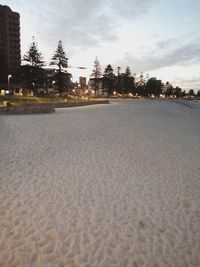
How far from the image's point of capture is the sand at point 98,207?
13.9 feet

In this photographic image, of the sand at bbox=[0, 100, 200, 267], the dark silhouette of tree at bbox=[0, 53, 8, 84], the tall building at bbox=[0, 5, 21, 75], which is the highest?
the tall building at bbox=[0, 5, 21, 75]

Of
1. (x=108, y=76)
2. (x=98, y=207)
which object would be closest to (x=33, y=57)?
(x=108, y=76)

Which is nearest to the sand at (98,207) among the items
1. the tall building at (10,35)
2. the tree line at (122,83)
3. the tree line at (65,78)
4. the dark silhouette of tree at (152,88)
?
the tree line at (65,78)

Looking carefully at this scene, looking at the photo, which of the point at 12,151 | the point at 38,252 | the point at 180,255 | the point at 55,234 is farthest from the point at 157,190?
the point at 12,151

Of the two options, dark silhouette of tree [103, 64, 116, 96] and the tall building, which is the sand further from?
the tall building

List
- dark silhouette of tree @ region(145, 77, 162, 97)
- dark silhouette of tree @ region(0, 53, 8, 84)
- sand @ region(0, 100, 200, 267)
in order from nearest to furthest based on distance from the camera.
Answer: sand @ region(0, 100, 200, 267), dark silhouette of tree @ region(0, 53, 8, 84), dark silhouette of tree @ region(145, 77, 162, 97)

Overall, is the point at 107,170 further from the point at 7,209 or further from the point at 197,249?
the point at 197,249

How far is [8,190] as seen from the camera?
6613mm

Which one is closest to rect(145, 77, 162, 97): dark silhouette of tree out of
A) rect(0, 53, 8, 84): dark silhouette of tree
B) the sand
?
rect(0, 53, 8, 84): dark silhouette of tree

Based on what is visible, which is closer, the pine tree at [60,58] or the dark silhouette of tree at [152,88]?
the pine tree at [60,58]

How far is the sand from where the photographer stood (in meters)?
4.23

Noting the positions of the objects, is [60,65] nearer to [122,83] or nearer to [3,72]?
[3,72]

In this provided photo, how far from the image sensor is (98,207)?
5.86m

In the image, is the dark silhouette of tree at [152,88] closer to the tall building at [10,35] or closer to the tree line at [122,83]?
the tree line at [122,83]
